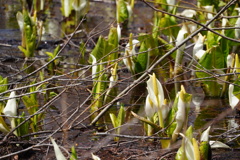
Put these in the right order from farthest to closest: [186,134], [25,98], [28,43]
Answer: [28,43] → [25,98] → [186,134]

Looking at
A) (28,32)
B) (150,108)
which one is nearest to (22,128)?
(150,108)

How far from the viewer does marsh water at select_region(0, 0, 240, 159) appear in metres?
2.74

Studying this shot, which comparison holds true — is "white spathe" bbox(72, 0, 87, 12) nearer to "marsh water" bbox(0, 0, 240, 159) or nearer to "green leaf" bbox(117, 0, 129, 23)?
"marsh water" bbox(0, 0, 240, 159)

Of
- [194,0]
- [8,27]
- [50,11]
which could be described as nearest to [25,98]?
[8,27]

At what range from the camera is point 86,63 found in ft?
14.6

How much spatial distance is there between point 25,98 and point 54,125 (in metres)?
0.26

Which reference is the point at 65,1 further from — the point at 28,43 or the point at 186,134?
the point at 186,134

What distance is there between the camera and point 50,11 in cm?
700

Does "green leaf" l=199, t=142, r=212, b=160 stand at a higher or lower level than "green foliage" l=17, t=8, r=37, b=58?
lower

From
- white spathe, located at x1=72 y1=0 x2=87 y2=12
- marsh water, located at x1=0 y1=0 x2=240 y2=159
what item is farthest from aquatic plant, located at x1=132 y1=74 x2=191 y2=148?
white spathe, located at x1=72 y1=0 x2=87 y2=12

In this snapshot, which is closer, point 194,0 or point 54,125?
point 54,125

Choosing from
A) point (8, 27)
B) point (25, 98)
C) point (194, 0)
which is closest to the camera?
point (25, 98)

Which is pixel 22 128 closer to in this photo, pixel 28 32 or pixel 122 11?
pixel 28 32

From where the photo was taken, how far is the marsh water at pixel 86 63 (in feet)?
8.99
